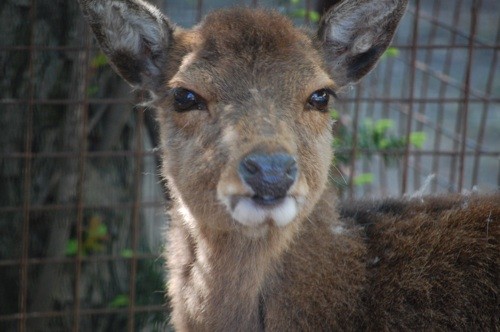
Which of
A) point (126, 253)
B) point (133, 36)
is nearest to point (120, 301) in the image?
point (126, 253)

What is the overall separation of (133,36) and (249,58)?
886 mm

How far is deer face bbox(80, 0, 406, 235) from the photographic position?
4176mm

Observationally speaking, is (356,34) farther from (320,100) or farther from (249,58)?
(249,58)

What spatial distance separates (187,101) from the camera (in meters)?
4.73

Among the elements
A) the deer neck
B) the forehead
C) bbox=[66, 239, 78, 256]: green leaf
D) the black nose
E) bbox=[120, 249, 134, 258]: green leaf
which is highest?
the forehead

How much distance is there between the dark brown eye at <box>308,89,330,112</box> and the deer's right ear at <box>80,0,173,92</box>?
3.15 feet

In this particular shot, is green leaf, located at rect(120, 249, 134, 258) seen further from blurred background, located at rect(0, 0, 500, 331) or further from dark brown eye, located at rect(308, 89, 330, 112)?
dark brown eye, located at rect(308, 89, 330, 112)

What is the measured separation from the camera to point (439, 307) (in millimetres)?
4426

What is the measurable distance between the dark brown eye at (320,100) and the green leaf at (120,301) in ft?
10.1

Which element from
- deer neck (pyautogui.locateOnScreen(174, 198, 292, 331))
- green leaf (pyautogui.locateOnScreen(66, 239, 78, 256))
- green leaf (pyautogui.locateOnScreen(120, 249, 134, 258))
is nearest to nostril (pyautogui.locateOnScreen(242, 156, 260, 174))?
deer neck (pyautogui.locateOnScreen(174, 198, 292, 331))

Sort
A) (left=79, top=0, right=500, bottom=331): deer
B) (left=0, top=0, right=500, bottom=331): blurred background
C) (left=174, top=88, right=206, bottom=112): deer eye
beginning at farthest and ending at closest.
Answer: (left=0, top=0, right=500, bottom=331): blurred background → (left=174, top=88, right=206, bottom=112): deer eye → (left=79, top=0, right=500, bottom=331): deer

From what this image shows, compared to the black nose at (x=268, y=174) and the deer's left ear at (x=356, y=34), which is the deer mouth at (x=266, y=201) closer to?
the black nose at (x=268, y=174)

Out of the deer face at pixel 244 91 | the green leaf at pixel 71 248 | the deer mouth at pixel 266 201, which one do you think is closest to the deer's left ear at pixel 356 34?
the deer face at pixel 244 91

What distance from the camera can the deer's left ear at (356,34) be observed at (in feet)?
16.8
